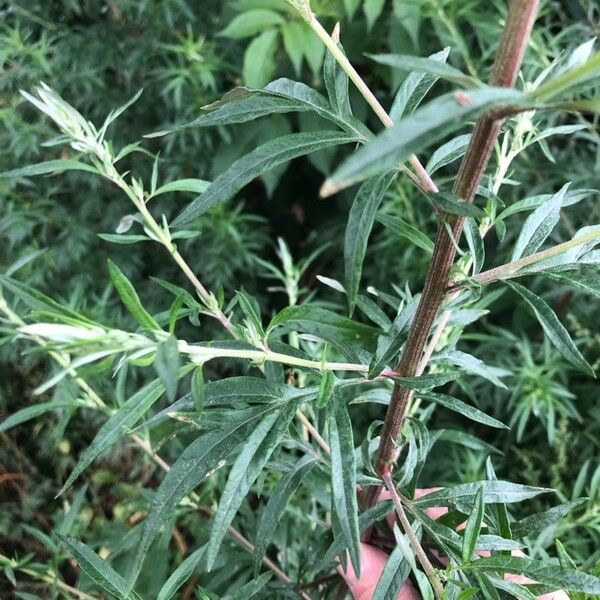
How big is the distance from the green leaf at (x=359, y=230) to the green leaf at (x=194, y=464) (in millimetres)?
147

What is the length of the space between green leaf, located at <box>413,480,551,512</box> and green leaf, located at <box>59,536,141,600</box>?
0.28m

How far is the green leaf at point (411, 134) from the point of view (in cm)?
26

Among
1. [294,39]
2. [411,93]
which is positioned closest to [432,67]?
[411,93]

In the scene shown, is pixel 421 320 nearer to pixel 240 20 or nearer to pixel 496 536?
pixel 496 536

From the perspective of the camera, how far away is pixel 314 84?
149 cm

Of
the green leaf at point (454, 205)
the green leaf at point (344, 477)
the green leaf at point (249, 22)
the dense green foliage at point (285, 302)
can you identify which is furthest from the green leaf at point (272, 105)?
the green leaf at point (249, 22)

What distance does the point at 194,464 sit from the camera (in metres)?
0.46

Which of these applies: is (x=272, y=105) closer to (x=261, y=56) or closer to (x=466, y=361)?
(x=466, y=361)

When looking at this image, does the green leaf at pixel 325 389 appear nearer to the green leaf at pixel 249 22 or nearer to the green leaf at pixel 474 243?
the green leaf at pixel 474 243

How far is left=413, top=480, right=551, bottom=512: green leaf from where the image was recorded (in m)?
0.57

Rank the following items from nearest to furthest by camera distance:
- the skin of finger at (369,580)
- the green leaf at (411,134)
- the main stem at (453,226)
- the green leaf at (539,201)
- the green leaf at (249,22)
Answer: the green leaf at (411,134) → the main stem at (453,226) → the green leaf at (539,201) → the skin of finger at (369,580) → the green leaf at (249,22)

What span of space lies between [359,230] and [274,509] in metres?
0.26

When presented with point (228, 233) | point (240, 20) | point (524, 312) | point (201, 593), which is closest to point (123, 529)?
point (228, 233)

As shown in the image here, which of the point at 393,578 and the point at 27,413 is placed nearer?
the point at 393,578
